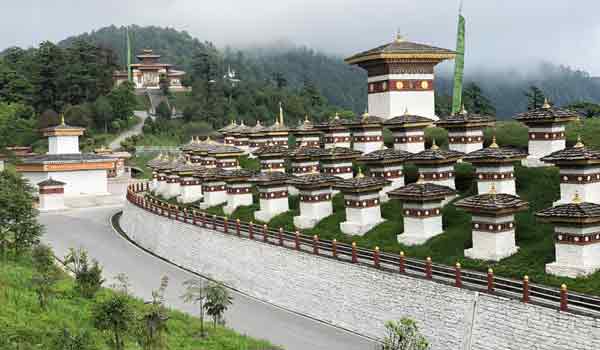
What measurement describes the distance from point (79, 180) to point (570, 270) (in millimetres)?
52962

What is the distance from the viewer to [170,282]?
34.2 m

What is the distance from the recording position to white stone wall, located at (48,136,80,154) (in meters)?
69.2

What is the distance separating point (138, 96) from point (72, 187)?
46.5 m

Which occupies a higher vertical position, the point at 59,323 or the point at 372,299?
the point at 59,323

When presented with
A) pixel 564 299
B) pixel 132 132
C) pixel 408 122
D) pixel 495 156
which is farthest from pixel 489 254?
pixel 132 132

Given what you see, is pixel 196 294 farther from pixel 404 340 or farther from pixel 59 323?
pixel 404 340

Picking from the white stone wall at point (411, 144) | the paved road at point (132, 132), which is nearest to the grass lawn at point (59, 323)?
the white stone wall at point (411, 144)

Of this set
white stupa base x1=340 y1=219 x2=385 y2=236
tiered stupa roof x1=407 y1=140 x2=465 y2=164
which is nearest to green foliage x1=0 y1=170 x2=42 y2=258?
white stupa base x1=340 y1=219 x2=385 y2=236

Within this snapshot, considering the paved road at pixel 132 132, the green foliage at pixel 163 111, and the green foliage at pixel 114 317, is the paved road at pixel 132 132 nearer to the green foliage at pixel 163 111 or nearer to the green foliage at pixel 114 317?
the green foliage at pixel 163 111

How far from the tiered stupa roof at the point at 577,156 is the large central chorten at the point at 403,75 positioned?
15984 mm

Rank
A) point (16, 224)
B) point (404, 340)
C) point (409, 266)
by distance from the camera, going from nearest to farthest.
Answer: point (404, 340) → point (409, 266) → point (16, 224)

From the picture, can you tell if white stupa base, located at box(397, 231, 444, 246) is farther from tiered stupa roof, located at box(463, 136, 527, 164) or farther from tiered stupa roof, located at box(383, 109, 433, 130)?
tiered stupa roof, located at box(383, 109, 433, 130)

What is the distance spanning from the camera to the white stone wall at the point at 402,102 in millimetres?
39594

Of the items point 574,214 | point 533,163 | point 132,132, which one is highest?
point 132,132
